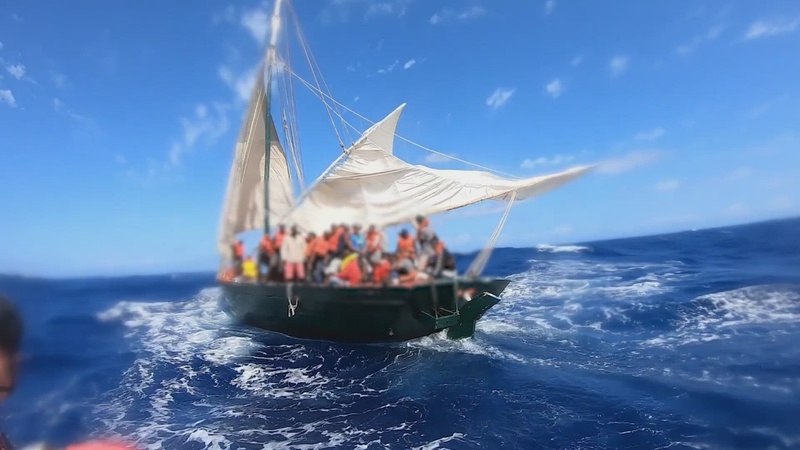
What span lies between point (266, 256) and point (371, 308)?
188 inches

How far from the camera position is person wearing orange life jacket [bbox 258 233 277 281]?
655 inches

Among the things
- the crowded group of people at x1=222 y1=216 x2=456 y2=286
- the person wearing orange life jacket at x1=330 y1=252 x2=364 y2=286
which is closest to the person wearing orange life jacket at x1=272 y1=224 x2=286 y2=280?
the crowded group of people at x1=222 y1=216 x2=456 y2=286

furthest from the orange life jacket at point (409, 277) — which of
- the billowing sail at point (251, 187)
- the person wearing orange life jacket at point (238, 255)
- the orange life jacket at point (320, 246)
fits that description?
the person wearing orange life jacket at point (238, 255)

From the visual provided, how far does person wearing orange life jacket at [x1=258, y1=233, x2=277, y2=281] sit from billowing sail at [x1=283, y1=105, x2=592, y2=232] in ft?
4.39

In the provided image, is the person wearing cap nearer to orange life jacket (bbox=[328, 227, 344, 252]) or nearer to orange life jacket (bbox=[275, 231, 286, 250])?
orange life jacket (bbox=[328, 227, 344, 252])

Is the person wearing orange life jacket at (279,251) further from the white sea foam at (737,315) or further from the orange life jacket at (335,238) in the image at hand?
the white sea foam at (737,315)

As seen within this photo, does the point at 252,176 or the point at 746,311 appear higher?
the point at 252,176

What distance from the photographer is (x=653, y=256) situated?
150 ft

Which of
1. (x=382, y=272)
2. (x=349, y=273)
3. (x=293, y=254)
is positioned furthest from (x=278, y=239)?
(x=382, y=272)

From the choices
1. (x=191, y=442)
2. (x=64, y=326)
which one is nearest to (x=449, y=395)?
(x=191, y=442)

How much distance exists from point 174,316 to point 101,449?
31945mm

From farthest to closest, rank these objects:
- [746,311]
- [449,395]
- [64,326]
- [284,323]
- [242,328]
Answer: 1. [64,326]
2. [242,328]
3. [746,311]
4. [284,323]
5. [449,395]

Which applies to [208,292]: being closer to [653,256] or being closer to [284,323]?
[284,323]

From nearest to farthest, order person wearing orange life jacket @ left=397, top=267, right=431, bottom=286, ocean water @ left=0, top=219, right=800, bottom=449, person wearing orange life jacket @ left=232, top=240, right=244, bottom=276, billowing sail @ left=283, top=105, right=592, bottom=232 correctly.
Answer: ocean water @ left=0, top=219, right=800, bottom=449 < person wearing orange life jacket @ left=397, top=267, right=431, bottom=286 < billowing sail @ left=283, top=105, right=592, bottom=232 < person wearing orange life jacket @ left=232, top=240, right=244, bottom=276
